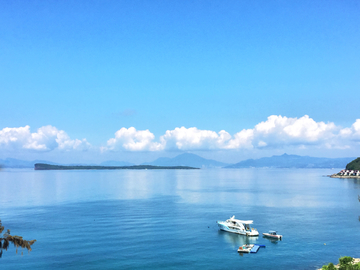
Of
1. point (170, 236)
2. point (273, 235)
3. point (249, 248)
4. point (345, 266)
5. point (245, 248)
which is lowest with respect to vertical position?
point (249, 248)

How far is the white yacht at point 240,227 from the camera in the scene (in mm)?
68062

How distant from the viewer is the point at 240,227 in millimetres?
70688

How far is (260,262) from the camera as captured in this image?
51031 mm

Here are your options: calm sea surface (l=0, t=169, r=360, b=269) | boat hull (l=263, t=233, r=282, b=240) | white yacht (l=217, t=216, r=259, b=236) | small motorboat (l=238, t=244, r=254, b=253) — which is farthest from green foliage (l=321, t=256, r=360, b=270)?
white yacht (l=217, t=216, r=259, b=236)

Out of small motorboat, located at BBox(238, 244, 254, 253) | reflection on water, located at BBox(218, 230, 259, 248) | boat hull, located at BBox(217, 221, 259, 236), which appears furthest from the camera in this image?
boat hull, located at BBox(217, 221, 259, 236)

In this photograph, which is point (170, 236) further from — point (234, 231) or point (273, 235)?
point (273, 235)

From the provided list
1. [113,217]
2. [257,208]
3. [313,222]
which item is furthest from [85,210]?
[313,222]

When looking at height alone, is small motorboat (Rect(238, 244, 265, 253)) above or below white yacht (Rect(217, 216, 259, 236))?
below

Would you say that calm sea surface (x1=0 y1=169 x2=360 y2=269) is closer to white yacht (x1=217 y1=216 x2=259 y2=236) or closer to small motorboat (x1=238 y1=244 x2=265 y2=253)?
small motorboat (x1=238 y1=244 x2=265 y2=253)

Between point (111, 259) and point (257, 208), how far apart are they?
6494 cm

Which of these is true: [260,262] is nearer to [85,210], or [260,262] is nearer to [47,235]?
[47,235]

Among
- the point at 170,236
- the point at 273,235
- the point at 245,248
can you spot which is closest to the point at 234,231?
the point at 273,235

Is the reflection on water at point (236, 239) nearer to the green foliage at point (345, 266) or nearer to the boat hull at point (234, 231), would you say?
the boat hull at point (234, 231)

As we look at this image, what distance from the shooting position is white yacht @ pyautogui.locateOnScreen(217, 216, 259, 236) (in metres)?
68.1
